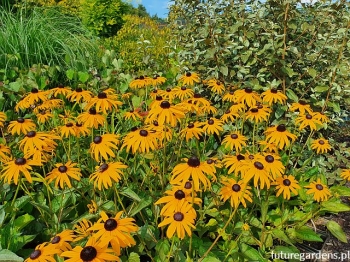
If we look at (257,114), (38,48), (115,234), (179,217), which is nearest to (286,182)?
(257,114)

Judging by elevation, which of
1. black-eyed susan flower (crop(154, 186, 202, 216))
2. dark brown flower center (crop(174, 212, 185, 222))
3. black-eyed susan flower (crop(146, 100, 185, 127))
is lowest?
dark brown flower center (crop(174, 212, 185, 222))

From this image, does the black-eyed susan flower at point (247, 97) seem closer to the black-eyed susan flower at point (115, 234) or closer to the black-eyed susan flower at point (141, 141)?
the black-eyed susan flower at point (141, 141)

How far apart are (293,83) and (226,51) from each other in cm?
60

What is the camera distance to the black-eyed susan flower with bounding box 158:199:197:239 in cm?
134

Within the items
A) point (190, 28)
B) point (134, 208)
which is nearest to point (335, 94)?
point (190, 28)

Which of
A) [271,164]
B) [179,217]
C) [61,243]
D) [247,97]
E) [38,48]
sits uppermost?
[38,48]

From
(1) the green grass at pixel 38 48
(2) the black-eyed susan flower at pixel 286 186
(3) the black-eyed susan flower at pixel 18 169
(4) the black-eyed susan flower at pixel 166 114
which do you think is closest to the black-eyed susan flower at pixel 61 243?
(3) the black-eyed susan flower at pixel 18 169

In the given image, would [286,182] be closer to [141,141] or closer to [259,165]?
[259,165]

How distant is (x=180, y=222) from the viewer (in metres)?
1.36

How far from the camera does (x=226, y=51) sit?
3037 mm

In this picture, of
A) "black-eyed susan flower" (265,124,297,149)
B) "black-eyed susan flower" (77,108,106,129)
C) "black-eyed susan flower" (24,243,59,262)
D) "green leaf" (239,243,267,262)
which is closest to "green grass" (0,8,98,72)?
"black-eyed susan flower" (77,108,106,129)

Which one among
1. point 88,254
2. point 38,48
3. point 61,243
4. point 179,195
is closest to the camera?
point 88,254

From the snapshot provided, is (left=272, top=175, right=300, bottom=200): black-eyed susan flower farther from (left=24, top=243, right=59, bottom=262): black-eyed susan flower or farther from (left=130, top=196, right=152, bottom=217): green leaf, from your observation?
(left=24, top=243, right=59, bottom=262): black-eyed susan flower

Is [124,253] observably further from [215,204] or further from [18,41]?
[18,41]
